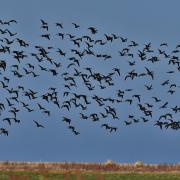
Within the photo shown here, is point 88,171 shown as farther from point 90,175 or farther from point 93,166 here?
point 93,166

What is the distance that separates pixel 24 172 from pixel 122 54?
50.9ft

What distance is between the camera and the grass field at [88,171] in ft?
148

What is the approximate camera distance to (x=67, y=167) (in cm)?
5406

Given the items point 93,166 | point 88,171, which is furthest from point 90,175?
point 93,166

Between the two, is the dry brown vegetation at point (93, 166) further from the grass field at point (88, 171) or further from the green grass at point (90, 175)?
the green grass at point (90, 175)

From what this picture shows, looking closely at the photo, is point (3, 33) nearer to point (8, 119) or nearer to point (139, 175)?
point (8, 119)

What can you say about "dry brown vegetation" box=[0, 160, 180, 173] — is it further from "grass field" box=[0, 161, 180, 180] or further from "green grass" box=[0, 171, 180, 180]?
"green grass" box=[0, 171, 180, 180]

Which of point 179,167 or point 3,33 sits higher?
point 3,33

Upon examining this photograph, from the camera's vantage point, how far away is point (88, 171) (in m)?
49.4

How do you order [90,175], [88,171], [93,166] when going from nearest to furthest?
[90,175], [88,171], [93,166]

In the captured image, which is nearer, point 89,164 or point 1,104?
point 1,104

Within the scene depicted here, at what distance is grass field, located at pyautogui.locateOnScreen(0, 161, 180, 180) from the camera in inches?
1777

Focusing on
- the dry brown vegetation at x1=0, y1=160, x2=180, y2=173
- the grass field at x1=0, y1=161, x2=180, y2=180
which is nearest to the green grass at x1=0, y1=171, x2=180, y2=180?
the grass field at x1=0, y1=161, x2=180, y2=180

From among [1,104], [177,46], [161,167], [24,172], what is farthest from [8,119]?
[177,46]
